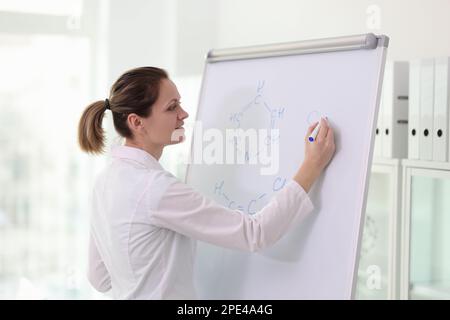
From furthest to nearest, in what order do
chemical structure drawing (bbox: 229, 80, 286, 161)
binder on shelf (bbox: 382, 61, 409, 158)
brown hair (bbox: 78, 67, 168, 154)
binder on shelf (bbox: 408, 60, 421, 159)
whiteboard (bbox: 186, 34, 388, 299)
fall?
binder on shelf (bbox: 382, 61, 409, 158), binder on shelf (bbox: 408, 60, 421, 159), chemical structure drawing (bbox: 229, 80, 286, 161), brown hair (bbox: 78, 67, 168, 154), whiteboard (bbox: 186, 34, 388, 299)

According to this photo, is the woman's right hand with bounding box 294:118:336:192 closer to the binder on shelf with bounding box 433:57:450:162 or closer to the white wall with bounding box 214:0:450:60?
the binder on shelf with bounding box 433:57:450:162

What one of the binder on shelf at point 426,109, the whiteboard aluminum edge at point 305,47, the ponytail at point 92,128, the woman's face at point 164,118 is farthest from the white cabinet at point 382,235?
the ponytail at point 92,128

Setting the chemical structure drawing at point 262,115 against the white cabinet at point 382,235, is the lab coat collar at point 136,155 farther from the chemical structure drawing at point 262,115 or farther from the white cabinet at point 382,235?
the white cabinet at point 382,235

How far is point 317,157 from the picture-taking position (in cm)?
158

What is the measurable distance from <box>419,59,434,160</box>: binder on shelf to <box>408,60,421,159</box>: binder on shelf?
0.02m

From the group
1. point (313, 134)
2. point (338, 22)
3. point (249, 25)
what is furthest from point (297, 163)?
point (249, 25)

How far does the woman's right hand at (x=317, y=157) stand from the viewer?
1.59 metres

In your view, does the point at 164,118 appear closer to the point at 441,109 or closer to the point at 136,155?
the point at 136,155

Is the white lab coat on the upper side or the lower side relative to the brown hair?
lower

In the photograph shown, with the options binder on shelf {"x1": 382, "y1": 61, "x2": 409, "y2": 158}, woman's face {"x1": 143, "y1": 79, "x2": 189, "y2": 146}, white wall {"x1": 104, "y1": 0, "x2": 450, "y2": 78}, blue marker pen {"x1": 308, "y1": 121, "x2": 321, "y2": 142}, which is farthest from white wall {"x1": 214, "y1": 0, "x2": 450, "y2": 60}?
woman's face {"x1": 143, "y1": 79, "x2": 189, "y2": 146}

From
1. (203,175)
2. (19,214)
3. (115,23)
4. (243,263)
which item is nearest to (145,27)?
(115,23)

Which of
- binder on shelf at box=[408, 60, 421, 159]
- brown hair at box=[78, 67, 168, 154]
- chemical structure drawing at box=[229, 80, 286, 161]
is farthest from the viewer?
binder on shelf at box=[408, 60, 421, 159]

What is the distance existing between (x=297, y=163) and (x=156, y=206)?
408 mm

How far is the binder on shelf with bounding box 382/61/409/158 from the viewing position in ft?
7.30
